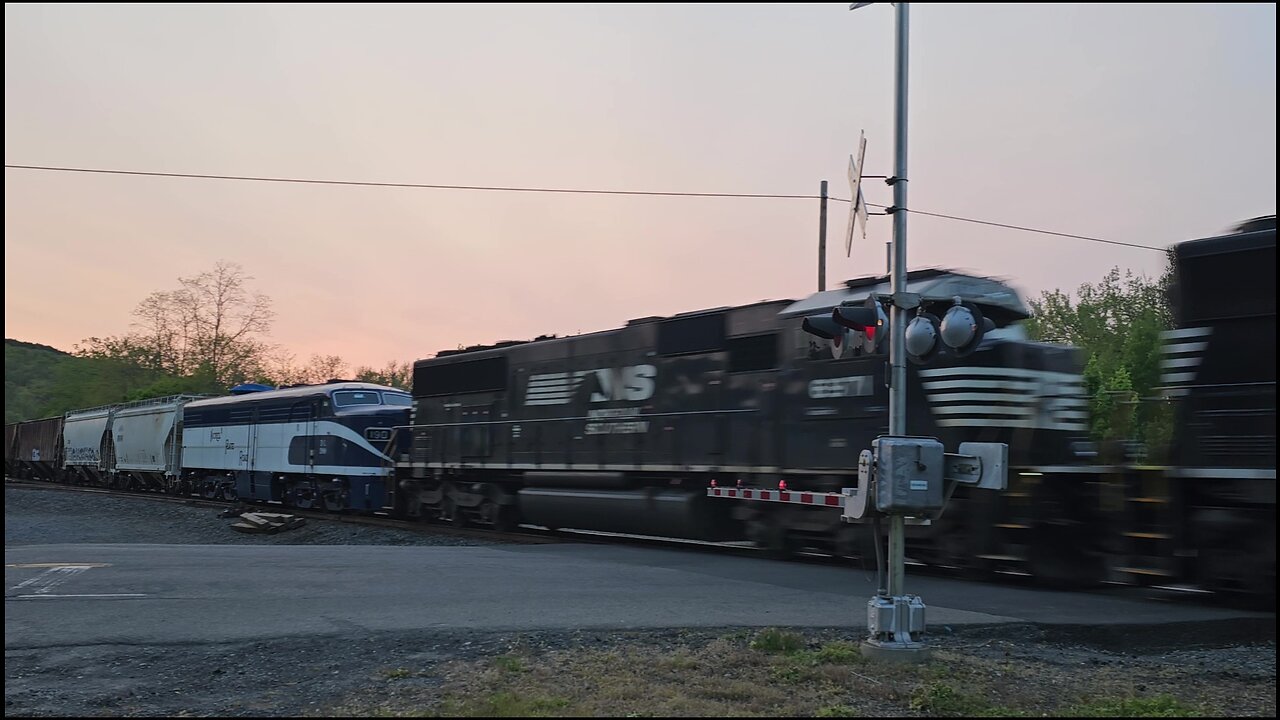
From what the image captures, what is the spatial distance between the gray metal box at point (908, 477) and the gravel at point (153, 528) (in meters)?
11.1

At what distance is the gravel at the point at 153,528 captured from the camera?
1814 cm

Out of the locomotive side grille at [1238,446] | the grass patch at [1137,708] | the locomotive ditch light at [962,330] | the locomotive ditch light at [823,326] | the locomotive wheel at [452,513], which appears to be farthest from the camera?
the locomotive wheel at [452,513]

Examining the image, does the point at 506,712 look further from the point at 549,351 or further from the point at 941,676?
the point at 549,351

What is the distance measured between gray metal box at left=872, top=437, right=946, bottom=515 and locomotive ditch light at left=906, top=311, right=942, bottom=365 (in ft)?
2.14

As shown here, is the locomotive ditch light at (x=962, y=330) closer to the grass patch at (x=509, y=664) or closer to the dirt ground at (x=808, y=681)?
the dirt ground at (x=808, y=681)

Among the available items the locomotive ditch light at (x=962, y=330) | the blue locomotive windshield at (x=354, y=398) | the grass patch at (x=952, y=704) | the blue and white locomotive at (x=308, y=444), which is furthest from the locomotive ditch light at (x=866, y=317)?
the blue locomotive windshield at (x=354, y=398)

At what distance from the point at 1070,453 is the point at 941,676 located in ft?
21.3

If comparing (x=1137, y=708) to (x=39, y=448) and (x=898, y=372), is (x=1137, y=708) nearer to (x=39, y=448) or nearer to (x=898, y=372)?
(x=898, y=372)

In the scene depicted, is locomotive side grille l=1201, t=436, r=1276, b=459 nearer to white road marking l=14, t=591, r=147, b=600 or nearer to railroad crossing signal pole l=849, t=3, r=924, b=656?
railroad crossing signal pole l=849, t=3, r=924, b=656

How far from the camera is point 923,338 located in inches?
271

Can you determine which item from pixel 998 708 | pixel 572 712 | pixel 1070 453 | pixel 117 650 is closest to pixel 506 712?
pixel 572 712

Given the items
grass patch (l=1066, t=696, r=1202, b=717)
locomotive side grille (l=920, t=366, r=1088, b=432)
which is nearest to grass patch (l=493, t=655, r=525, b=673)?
grass patch (l=1066, t=696, r=1202, b=717)

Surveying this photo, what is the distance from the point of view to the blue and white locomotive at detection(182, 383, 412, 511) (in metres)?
22.8

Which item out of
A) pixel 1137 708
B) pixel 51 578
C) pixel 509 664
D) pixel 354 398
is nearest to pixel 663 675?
pixel 509 664
